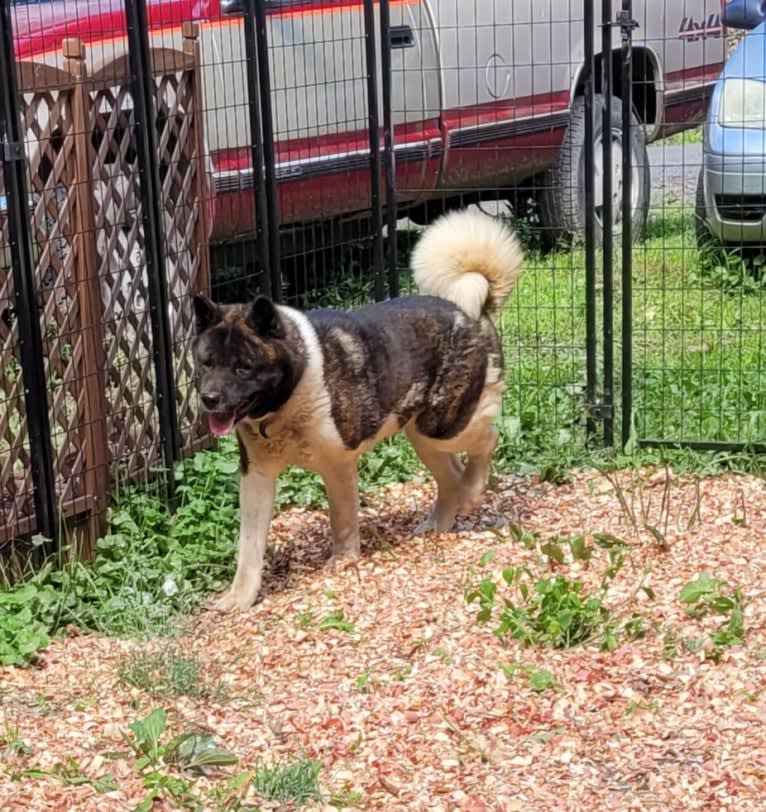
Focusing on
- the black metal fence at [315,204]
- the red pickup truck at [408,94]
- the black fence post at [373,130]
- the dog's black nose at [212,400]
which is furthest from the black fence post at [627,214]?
the dog's black nose at [212,400]

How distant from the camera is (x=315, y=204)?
29.6 feet

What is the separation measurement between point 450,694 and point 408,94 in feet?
17.3

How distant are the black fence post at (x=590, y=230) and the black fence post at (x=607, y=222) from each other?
0.06 m

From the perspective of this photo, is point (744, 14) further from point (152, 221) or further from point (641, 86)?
point (152, 221)

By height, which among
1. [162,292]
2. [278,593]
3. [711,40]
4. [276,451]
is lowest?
[278,593]

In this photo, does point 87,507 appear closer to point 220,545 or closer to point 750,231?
point 220,545

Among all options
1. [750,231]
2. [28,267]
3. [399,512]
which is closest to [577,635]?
[399,512]

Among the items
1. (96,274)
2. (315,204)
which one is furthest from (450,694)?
(315,204)

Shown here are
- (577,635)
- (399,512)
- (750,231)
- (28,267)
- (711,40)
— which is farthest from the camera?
(711,40)

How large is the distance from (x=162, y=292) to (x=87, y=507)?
1.02 meters

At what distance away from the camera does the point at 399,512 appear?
7.37 m

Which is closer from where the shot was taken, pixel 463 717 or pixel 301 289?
pixel 463 717

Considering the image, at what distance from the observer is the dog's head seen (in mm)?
5984

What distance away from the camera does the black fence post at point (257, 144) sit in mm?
7215
